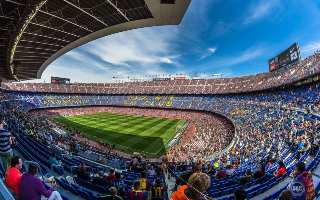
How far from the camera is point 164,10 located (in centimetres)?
1572

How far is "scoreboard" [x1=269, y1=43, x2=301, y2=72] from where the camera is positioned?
1663 inches

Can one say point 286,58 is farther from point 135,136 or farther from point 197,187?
point 197,187

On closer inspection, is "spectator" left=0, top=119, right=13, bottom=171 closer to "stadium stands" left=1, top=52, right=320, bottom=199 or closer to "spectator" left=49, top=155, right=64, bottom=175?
"stadium stands" left=1, top=52, right=320, bottom=199

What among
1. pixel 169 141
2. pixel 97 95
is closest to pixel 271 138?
pixel 169 141

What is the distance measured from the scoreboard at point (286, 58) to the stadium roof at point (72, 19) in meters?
31.8

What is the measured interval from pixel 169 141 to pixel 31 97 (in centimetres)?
4745

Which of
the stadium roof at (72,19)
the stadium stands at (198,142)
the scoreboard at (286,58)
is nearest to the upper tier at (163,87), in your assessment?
the stadium stands at (198,142)

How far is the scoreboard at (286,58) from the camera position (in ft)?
139

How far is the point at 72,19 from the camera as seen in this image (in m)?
18.3

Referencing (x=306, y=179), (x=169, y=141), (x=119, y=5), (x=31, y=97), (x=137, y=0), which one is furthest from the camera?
(x=31, y=97)

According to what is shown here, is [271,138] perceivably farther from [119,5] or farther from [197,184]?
[197,184]

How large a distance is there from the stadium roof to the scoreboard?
1251 inches

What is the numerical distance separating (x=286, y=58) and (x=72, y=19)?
3970 centimetres

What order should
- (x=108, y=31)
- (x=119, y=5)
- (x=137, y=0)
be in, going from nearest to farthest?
(x=137, y=0) < (x=119, y=5) < (x=108, y=31)
